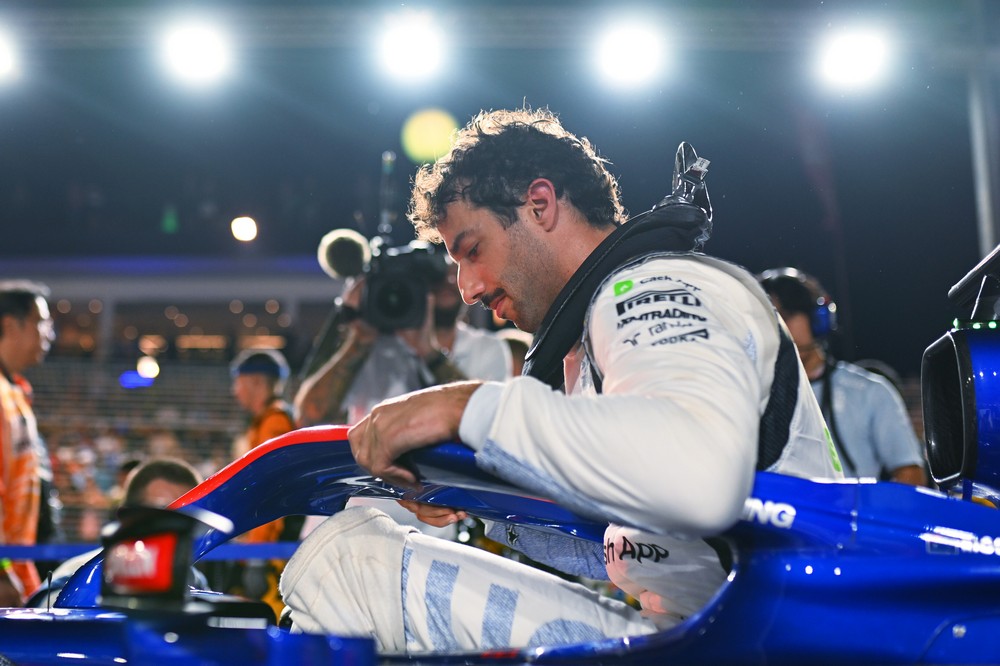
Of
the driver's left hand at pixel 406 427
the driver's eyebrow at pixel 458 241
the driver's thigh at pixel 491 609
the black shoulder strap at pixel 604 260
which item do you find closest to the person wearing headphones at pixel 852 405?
the driver's eyebrow at pixel 458 241

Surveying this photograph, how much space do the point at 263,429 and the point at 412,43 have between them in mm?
2666

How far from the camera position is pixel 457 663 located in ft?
4.12

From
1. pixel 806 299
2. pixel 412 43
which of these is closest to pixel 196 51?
pixel 412 43

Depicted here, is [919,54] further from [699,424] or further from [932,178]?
[699,424]

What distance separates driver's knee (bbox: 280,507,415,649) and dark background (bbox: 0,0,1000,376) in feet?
3.53


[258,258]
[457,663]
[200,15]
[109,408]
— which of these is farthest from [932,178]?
[258,258]

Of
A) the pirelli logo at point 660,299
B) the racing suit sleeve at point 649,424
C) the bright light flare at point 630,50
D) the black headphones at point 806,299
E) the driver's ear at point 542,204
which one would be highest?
the bright light flare at point 630,50

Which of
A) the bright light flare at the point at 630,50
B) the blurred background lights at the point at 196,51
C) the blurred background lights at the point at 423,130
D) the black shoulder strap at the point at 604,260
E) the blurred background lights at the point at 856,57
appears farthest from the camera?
the blurred background lights at the point at 423,130

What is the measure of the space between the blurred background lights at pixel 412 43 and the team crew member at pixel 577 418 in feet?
13.3

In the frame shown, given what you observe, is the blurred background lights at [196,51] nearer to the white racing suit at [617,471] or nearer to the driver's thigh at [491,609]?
the white racing suit at [617,471]

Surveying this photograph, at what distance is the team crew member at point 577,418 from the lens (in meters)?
1.18

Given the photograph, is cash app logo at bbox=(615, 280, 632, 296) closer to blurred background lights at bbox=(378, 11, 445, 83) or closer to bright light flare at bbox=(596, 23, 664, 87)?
bright light flare at bbox=(596, 23, 664, 87)

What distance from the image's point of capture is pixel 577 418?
120 centimetres

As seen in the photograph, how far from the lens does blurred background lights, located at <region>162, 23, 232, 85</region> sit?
248 inches
